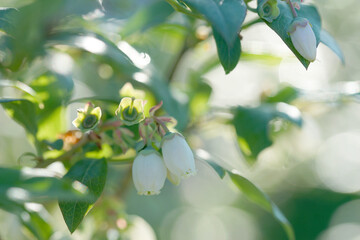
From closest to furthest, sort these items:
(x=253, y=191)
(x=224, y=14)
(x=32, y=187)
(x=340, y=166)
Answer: (x=32, y=187)
(x=224, y=14)
(x=253, y=191)
(x=340, y=166)

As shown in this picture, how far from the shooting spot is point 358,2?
3.43 metres

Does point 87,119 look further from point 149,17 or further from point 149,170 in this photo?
point 149,17

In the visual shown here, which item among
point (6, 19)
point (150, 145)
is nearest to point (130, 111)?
point (150, 145)

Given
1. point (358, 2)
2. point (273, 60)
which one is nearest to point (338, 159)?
point (358, 2)

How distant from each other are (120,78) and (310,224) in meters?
2.92

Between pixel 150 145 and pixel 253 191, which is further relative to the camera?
pixel 253 191

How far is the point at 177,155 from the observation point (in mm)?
804

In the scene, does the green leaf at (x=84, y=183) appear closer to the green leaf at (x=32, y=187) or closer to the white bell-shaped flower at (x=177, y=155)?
the white bell-shaped flower at (x=177, y=155)

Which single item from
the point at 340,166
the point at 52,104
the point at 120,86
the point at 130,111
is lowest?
the point at 340,166

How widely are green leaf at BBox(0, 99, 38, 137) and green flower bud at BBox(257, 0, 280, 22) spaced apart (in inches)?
16.6

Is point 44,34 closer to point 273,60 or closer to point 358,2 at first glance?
point 273,60

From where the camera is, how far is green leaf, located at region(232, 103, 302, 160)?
1.08 metres

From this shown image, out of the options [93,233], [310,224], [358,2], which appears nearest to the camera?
[93,233]

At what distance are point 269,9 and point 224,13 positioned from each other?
0.29 ft
